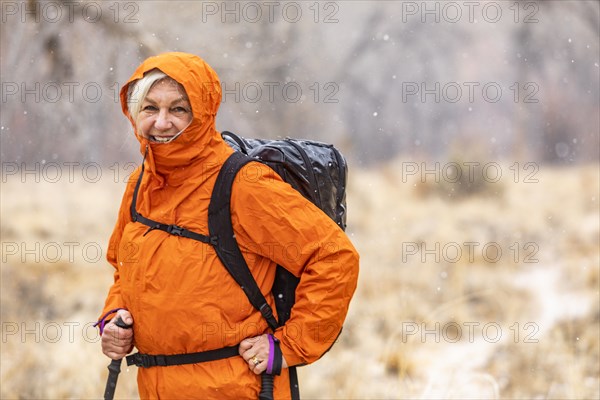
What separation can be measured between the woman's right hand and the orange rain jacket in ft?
0.27

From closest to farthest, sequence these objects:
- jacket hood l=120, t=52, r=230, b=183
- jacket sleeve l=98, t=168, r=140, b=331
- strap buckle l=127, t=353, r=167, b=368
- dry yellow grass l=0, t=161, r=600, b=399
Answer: jacket hood l=120, t=52, r=230, b=183, strap buckle l=127, t=353, r=167, b=368, jacket sleeve l=98, t=168, r=140, b=331, dry yellow grass l=0, t=161, r=600, b=399

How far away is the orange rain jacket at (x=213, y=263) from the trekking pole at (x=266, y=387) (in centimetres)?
2

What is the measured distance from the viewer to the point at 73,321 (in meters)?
7.05

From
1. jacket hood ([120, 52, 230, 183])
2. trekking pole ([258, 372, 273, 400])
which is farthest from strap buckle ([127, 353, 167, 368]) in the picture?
jacket hood ([120, 52, 230, 183])

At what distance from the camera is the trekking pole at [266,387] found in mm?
2098

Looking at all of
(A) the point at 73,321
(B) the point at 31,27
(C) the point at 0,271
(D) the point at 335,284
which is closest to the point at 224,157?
(D) the point at 335,284

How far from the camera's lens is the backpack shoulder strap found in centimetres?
204

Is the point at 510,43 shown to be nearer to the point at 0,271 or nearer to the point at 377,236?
the point at 377,236

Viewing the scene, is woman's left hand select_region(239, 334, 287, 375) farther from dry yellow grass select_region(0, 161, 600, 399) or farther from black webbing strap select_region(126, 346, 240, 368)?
dry yellow grass select_region(0, 161, 600, 399)

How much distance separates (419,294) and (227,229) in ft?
20.4

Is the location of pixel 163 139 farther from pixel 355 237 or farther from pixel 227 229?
pixel 355 237

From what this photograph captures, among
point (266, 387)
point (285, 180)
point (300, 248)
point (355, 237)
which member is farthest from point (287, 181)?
point (355, 237)

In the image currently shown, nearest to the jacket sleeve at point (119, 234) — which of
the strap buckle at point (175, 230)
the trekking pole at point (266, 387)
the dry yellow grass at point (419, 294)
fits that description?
the strap buckle at point (175, 230)

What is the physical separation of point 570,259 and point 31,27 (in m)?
7.14
